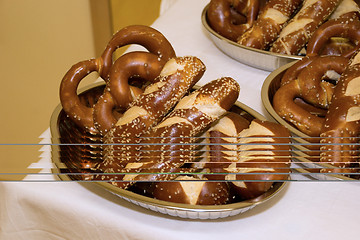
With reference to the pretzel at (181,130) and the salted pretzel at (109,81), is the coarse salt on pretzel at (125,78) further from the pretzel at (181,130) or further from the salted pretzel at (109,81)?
the pretzel at (181,130)

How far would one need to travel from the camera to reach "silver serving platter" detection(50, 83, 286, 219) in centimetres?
58

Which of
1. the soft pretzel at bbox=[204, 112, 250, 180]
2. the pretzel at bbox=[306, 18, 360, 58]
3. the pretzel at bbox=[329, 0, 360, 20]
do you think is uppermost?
the pretzel at bbox=[329, 0, 360, 20]

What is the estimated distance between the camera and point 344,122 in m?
0.71

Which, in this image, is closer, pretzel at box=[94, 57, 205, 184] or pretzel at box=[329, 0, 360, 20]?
pretzel at box=[94, 57, 205, 184]

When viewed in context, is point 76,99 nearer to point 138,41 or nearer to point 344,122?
point 138,41

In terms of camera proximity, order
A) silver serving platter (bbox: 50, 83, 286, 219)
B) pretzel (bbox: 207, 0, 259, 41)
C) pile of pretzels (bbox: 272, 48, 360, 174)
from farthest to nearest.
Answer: pretzel (bbox: 207, 0, 259, 41) < pile of pretzels (bbox: 272, 48, 360, 174) < silver serving platter (bbox: 50, 83, 286, 219)

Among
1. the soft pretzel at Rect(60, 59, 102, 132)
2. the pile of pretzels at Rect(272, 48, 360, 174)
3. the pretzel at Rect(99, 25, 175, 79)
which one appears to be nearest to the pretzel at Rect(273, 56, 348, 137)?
the pile of pretzels at Rect(272, 48, 360, 174)

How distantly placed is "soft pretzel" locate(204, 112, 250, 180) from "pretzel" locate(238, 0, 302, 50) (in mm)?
310

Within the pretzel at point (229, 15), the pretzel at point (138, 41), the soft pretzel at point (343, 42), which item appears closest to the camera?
the pretzel at point (138, 41)

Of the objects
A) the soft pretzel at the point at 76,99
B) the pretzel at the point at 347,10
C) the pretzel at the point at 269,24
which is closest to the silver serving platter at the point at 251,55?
the pretzel at the point at 269,24

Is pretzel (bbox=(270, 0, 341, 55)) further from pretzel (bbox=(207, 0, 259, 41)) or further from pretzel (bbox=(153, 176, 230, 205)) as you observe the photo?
pretzel (bbox=(153, 176, 230, 205))

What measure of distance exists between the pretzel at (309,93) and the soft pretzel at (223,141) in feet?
0.29

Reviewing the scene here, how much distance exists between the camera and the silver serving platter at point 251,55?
94cm

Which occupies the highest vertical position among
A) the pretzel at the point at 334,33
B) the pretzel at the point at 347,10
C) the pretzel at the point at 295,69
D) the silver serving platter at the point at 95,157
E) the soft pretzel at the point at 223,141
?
the pretzel at the point at 347,10
